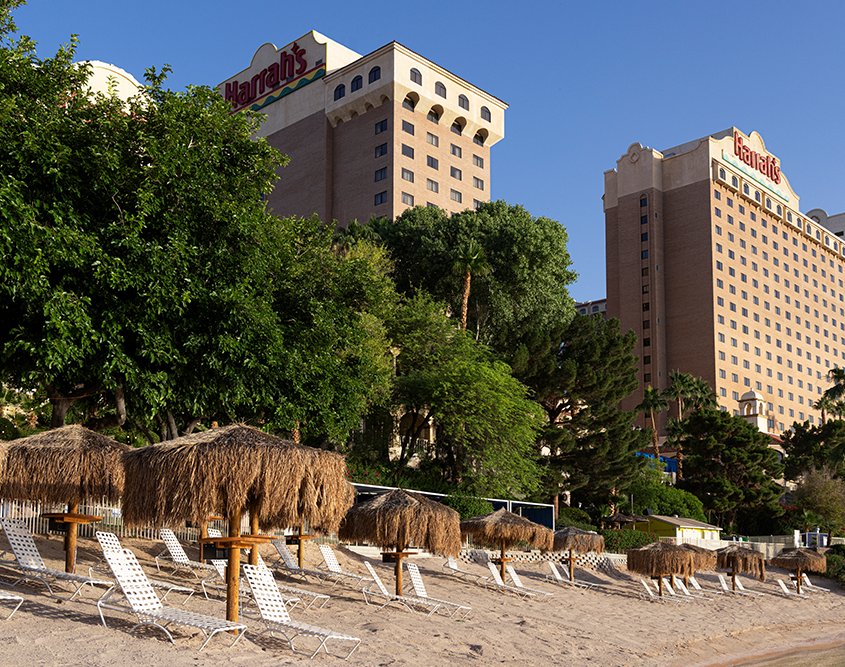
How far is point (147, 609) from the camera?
36.0ft

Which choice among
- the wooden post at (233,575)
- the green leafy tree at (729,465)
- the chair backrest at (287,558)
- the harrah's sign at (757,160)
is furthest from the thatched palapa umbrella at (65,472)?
the harrah's sign at (757,160)

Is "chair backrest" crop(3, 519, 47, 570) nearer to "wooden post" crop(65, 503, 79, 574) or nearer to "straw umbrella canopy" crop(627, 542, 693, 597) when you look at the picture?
"wooden post" crop(65, 503, 79, 574)

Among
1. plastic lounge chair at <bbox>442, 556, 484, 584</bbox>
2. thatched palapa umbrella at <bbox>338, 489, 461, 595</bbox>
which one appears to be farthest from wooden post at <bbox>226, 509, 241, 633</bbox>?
plastic lounge chair at <bbox>442, 556, 484, 584</bbox>

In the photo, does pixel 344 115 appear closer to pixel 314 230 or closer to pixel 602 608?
pixel 314 230

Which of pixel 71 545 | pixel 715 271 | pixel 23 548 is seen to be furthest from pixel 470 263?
pixel 715 271

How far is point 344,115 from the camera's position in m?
71.6

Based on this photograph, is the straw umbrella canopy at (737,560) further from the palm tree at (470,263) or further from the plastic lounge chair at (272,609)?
the plastic lounge chair at (272,609)

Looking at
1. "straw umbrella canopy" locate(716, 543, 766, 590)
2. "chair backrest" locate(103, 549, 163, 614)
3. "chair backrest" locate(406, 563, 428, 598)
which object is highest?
"chair backrest" locate(103, 549, 163, 614)

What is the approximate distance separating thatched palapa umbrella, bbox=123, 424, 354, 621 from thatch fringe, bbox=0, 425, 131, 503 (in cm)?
175

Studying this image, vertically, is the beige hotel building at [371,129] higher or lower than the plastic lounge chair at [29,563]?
higher

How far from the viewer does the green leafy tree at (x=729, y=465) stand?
5372 cm

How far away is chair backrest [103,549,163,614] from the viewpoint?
1112 centimetres

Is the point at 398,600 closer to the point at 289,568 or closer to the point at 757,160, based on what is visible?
the point at 289,568

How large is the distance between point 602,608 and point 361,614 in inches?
407
